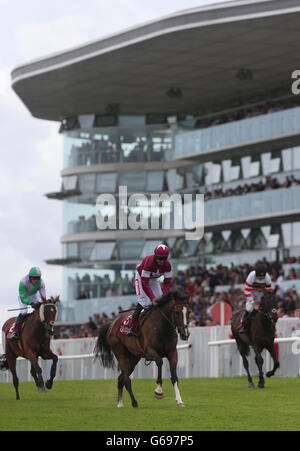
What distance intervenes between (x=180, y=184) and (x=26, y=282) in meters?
34.0

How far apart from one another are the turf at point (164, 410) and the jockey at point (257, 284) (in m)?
1.60

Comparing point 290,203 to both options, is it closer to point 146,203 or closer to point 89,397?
point 146,203

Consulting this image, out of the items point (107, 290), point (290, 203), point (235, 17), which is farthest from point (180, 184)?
point (235, 17)

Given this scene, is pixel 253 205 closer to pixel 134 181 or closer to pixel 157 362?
pixel 134 181

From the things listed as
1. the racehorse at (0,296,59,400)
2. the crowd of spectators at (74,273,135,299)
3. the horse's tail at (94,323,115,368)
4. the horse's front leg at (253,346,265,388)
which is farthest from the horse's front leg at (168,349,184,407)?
the crowd of spectators at (74,273,135,299)

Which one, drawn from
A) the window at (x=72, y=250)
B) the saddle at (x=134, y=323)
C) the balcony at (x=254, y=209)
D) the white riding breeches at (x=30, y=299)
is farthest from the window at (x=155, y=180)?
the saddle at (x=134, y=323)

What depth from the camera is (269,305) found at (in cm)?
1933

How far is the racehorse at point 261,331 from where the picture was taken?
19336mm

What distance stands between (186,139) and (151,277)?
3500 centimetres

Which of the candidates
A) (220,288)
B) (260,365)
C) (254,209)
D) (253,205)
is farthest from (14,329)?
(253,205)

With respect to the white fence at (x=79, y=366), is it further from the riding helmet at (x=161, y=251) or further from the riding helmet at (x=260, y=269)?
the riding helmet at (x=161, y=251)

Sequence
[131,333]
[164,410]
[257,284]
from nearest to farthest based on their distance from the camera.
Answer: [164,410], [131,333], [257,284]

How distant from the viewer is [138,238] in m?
53.8
